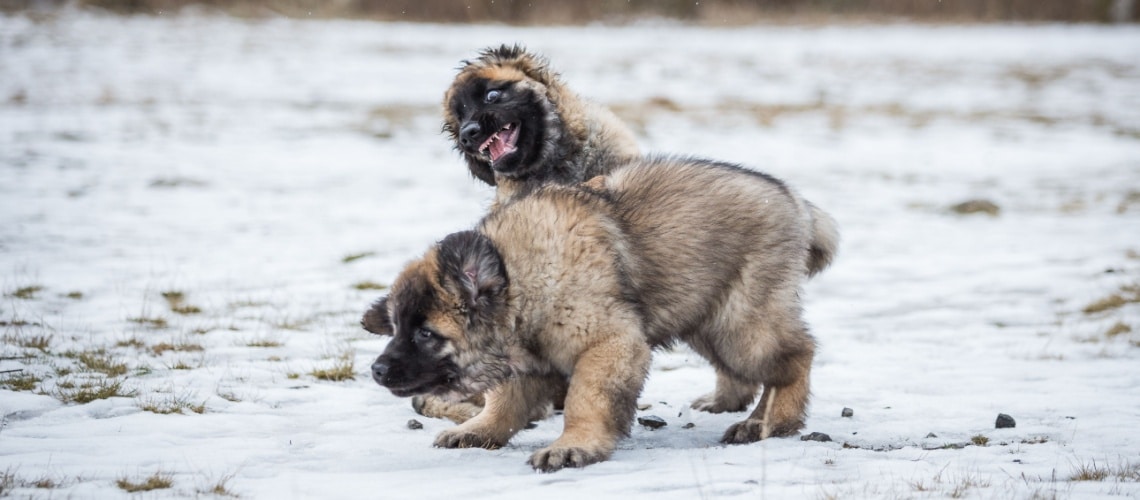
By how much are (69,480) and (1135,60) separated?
A: 94.1 ft

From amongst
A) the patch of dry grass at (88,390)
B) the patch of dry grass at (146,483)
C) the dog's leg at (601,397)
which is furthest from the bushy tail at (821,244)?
the patch of dry grass at (88,390)

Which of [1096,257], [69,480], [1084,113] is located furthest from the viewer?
[1084,113]

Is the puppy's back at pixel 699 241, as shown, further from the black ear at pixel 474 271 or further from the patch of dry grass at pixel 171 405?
the patch of dry grass at pixel 171 405

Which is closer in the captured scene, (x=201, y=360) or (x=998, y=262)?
(x=201, y=360)

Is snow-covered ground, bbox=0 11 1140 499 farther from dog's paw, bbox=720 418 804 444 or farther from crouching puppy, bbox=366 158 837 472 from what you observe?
crouching puppy, bbox=366 158 837 472

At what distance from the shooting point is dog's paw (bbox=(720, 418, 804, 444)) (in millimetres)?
5215

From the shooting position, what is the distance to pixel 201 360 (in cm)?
631

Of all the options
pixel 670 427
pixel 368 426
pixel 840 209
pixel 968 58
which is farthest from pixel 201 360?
pixel 968 58

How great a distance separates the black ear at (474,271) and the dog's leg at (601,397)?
0.47 m

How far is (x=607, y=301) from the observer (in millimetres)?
4750

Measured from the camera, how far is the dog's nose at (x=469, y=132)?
6.96 metres

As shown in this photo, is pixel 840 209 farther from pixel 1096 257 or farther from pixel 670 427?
pixel 670 427

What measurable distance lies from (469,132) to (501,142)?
216 millimetres

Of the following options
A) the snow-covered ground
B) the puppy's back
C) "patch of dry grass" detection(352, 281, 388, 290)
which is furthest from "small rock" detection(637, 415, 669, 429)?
"patch of dry grass" detection(352, 281, 388, 290)
